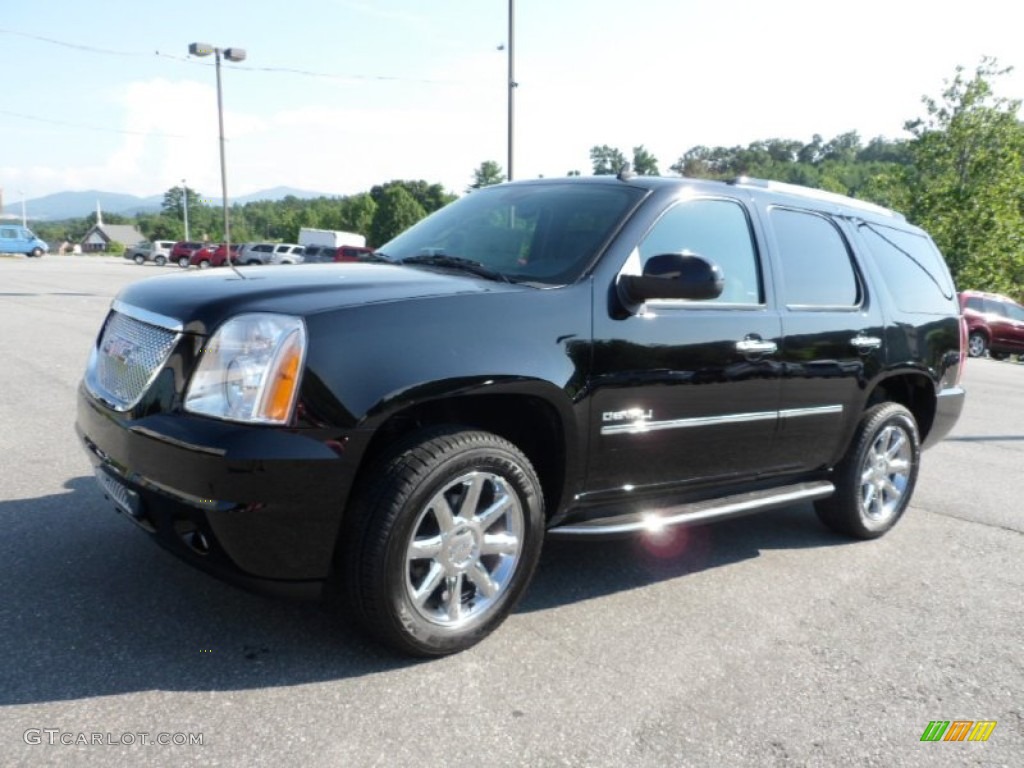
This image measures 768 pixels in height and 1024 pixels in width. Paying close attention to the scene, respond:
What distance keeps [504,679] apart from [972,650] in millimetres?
1924

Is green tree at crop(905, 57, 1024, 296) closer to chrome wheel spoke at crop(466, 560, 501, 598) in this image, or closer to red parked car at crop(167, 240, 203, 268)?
chrome wheel spoke at crop(466, 560, 501, 598)

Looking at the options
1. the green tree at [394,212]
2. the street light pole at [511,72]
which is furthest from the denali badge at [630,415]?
the green tree at [394,212]

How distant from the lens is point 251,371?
2.55m

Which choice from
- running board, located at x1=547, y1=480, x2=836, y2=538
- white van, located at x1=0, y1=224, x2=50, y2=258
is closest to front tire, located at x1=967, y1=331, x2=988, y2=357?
running board, located at x1=547, y1=480, x2=836, y2=538

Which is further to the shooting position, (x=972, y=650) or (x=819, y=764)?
(x=972, y=650)

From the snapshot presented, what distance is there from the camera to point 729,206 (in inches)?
153

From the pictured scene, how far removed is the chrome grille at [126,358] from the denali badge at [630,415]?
5.24 ft

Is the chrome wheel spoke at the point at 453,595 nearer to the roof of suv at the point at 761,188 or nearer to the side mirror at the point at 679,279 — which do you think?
the side mirror at the point at 679,279

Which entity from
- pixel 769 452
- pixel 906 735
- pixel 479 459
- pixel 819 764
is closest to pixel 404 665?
pixel 479 459

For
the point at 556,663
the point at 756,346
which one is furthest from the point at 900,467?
the point at 556,663

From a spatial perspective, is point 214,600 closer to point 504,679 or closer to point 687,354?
point 504,679

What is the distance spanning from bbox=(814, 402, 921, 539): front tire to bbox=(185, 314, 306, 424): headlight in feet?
10.5

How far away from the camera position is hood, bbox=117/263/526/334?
266 centimetres

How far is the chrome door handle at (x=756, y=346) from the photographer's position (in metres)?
3.63
